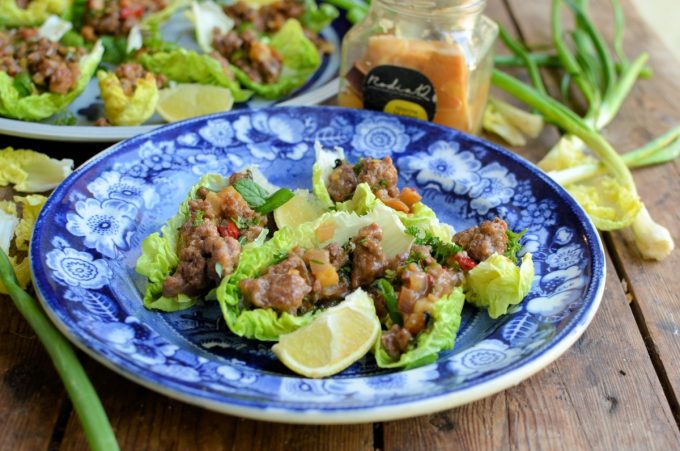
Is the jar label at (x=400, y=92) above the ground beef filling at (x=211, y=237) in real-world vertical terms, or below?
below

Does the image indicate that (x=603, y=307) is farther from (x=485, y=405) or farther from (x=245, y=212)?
(x=245, y=212)

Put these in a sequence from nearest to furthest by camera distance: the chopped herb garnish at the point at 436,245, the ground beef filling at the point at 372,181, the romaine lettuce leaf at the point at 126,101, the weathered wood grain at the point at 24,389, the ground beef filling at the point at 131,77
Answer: the weathered wood grain at the point at 24,389 → the chopped herb garnish at the point at 436,245 → the ground beef filling at the point at 372,181 → the romaine lettuce leaf at the point at 126,101 → the ground beef filling at the point at 131,77

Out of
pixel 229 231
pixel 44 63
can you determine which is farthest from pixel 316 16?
pixel 229 231

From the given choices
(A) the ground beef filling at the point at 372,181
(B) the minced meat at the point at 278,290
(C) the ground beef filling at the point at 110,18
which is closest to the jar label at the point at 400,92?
(A) the ground beef filling at the point at 372,181

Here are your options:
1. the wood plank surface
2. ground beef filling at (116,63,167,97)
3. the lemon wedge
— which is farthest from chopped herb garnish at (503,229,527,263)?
ground beef filling at (116,63,167,97)

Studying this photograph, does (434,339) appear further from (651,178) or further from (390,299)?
(651,178)

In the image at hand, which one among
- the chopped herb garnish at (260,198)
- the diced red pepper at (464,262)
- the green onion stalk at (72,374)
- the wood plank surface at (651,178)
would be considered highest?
the green onion stalk at (72,374)

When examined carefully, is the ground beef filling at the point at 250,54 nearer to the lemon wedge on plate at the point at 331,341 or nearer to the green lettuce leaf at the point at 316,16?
the green lettuce leaf at the point at 316,16
